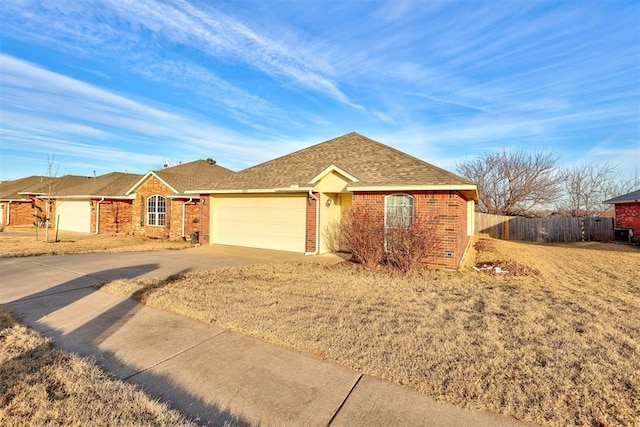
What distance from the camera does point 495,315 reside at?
5.31 meters

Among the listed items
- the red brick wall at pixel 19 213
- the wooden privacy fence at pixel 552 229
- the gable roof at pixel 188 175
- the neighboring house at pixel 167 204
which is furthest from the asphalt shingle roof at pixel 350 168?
the red brick wall at pixel 19 213

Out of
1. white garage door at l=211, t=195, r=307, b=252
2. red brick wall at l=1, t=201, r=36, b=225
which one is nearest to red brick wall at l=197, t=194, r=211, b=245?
white garage door at l=211, t=195, r=307, b=252

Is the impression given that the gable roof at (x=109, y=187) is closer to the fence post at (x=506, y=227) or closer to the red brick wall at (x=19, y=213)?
the red brick wall at (x=19, y=213)

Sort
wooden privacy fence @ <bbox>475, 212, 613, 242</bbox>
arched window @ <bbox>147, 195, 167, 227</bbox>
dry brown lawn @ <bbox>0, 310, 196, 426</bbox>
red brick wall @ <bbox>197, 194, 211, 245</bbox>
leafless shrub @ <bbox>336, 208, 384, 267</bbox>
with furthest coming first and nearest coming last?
wooden privacy fence @ <bbox>475, 212, 613, 242</bbox> → arched window @ <bbox>147, 195, 167, 227</bbox> → red brick wall @ <bbox>197, 194, 211, 245</bbox> → leafless shrub @ <bbox>336, 208, 384, 267</bbox> → dry brown lawn @ <bbox>0, 310, 196, 426</bbox>

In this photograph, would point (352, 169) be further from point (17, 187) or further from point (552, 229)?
point (17, 187)

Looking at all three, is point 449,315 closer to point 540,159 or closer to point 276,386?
point 276,386

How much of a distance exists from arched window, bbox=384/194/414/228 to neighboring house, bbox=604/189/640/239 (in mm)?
16007

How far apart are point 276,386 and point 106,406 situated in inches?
59.1

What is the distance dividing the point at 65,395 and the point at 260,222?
10821 mm

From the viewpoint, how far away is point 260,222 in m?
13.7

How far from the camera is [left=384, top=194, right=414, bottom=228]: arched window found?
9934 mm

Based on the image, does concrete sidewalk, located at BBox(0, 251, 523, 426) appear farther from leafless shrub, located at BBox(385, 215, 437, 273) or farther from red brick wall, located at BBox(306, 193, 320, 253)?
red brick wall, located at BBox(306, 193, 320, 253)

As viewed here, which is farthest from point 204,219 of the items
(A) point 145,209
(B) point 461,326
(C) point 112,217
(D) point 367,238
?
(B) point 461,326

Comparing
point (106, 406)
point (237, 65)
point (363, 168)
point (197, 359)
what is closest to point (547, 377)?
point (197, 359)
